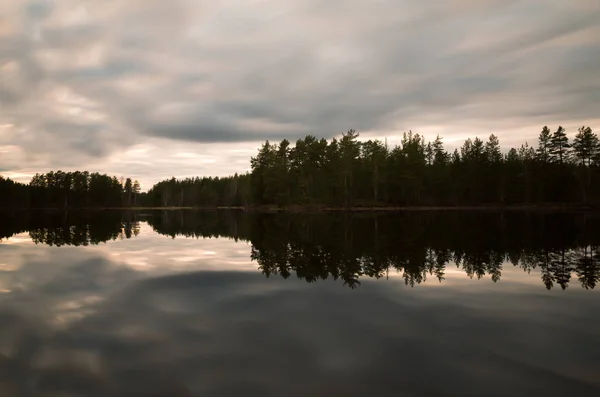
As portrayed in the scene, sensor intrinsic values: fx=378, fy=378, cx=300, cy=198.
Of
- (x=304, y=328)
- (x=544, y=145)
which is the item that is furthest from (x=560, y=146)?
(x=304, y=328)

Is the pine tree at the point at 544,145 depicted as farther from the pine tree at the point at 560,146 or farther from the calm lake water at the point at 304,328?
the calm lake water at the point at 304,328

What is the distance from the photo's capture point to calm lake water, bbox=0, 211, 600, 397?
6699mm

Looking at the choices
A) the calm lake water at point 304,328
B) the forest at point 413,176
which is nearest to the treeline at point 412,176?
the forest at point 413,176

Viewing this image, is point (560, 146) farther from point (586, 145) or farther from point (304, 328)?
point (304, 328)

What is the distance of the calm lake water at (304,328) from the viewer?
6699 millimetres

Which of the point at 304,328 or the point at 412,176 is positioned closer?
the point at 304,328

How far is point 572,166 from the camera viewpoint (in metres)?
100

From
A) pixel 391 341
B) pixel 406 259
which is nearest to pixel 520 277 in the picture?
pixel 406 259

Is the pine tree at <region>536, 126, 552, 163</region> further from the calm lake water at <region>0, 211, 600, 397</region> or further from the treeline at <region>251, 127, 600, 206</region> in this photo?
the calm lake water at <region>0, 211, 600, 397</region>

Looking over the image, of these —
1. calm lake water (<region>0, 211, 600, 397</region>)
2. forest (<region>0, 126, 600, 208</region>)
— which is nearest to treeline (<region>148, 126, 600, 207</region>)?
forest (<region>0, 126, 600, 208</region>)

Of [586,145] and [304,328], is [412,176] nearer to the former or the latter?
[586,145]

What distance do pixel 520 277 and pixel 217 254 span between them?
16644 mm

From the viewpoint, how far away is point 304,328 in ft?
31.4

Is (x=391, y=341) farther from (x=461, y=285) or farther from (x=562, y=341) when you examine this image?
(x=461, y=285)
